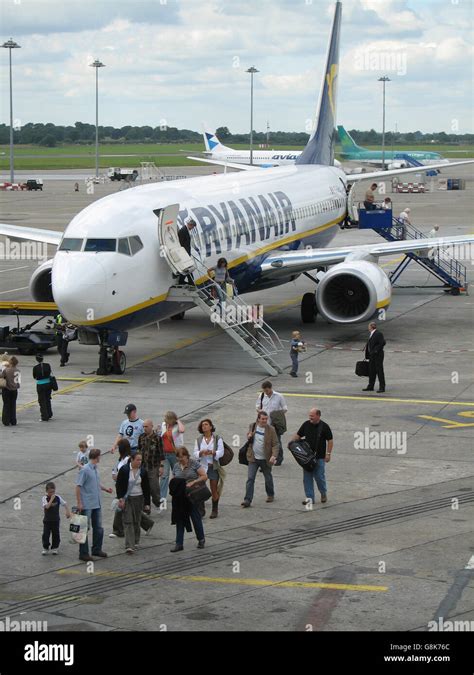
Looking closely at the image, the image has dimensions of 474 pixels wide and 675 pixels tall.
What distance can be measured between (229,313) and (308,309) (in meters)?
7.10

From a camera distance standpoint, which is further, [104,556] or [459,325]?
[459,325]

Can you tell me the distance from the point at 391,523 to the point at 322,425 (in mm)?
2099

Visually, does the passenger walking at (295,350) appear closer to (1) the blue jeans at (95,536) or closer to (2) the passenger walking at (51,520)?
(1) the blue jeans at (95,536)

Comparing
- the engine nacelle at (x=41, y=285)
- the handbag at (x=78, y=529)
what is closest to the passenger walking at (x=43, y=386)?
the handbag at (x=78, y=529)

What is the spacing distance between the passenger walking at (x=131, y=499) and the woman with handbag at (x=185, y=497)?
57cm

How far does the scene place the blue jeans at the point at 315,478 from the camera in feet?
64.3

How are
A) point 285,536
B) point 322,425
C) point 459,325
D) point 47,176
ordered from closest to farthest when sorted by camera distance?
point 285,536 < point 322,425 < point 459,325 < point 47,176

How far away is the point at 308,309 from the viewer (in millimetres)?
38531

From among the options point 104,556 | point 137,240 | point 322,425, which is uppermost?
point 137,240

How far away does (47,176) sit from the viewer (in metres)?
144
